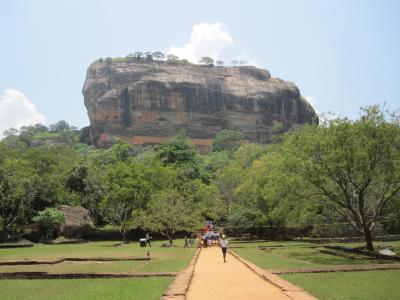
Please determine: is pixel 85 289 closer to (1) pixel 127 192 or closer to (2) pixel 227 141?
(1) pixel 127 192

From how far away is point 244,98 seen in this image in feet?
395

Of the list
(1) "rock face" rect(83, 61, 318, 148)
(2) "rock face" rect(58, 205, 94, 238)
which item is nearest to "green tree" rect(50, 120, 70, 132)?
(1) "rock face" rect(83, 61, 318, 148)

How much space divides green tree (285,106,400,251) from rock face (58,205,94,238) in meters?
24.4

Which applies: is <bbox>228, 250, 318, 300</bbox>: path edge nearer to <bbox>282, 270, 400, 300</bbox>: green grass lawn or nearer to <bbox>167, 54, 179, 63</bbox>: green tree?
<bbox>282, 270, 400, 300</bbox>: green grass lawn

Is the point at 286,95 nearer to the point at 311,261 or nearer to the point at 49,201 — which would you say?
the point at 49,201

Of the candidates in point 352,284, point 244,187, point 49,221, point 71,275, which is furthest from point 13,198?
point 352,284

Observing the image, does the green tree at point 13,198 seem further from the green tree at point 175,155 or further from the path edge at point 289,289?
the path edge at point 289,289

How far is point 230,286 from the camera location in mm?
12852

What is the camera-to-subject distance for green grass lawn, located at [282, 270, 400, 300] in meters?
11.7

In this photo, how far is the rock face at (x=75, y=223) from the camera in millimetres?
41594

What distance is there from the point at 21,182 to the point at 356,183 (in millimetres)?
31070

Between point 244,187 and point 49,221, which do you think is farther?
point 244,187

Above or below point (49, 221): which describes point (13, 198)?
above

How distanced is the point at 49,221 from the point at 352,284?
32365 millimetres
